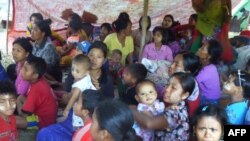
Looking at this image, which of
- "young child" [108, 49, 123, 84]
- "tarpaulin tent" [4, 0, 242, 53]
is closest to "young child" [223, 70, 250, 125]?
"young child" [108, 49, 123, 84]

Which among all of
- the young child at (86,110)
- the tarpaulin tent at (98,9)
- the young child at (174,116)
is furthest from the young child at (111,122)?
the tarpaulin tent at (98,9)

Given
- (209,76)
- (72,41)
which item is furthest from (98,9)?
(209,76)

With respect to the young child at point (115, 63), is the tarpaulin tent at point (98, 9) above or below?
above

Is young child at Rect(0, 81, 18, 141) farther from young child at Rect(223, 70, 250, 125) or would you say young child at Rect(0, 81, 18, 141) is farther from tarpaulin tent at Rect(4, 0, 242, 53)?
tarpaulin tent at Rect(4, 0, 242, 53)

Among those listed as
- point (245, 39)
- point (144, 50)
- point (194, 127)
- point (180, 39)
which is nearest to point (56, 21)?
point (180, 39)

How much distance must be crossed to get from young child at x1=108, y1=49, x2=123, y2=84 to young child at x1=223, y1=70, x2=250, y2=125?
1896 millimetres

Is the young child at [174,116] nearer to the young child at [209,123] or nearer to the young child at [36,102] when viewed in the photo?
the young child at [209,123]

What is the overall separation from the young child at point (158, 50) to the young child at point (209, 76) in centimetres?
94

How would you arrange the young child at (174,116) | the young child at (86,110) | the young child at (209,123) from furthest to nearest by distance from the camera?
the young child at (174,116) < the young child at (86,110) < the young child at (209,123)

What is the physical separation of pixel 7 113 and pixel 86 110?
21.0 inches

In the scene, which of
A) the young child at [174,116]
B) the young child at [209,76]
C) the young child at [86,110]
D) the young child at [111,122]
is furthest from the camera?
the young child at [209,76]

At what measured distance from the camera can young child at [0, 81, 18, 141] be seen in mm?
2539

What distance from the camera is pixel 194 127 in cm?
237

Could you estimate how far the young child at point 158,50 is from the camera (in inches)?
180
